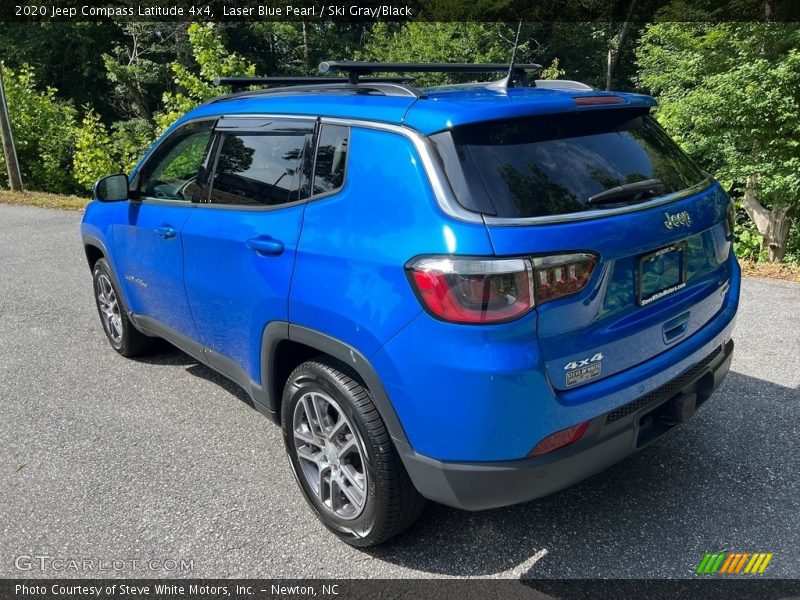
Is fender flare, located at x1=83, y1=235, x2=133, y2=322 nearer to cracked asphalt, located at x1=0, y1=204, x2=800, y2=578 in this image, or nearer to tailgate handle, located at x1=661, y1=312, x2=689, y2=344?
cracked asphalt, located at x1=0, y1=204, x2=800, y2=578

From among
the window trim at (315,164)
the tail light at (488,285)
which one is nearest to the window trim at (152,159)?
the window trim at (315,164)

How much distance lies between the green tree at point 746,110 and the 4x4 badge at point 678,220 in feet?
28.2

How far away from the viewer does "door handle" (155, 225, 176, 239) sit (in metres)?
3.54

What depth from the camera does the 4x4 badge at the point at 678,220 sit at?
2434mm

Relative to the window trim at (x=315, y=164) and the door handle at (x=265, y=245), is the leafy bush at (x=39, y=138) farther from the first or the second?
the window trim at (x=315, y=164)

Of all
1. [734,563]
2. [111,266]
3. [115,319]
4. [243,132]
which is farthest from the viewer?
[115,319]

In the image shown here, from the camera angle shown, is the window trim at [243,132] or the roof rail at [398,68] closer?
the window trim at [243,132]

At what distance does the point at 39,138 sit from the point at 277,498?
67.1 feet

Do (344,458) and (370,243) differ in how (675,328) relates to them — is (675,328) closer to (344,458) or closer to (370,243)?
(370,243)

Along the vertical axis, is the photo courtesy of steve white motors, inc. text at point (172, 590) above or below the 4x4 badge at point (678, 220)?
below

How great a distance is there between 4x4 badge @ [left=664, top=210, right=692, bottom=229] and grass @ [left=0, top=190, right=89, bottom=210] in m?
12.9

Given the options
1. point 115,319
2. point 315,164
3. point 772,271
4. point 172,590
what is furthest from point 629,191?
point 772,271

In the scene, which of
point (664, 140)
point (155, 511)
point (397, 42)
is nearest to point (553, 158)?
point (664, 140)

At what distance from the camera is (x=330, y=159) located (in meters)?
2.63
